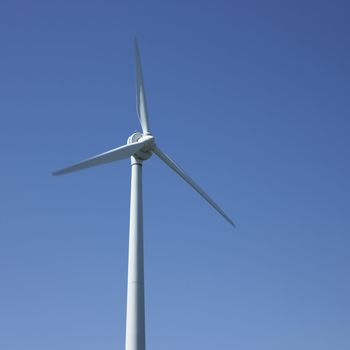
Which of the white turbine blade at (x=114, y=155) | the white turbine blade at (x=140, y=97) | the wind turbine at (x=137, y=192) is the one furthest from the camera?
the white turbine blade at (x=140, y=97)

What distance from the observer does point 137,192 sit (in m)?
31.8

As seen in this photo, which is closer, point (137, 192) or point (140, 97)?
point (137, 192)

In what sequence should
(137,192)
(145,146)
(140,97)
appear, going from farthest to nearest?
(140,97) → (145,146) → (137,192)

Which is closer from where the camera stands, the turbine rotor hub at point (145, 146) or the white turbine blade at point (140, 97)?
the turbine rotor hub at point (145, 146)

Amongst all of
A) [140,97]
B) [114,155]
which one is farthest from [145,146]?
[140,97]

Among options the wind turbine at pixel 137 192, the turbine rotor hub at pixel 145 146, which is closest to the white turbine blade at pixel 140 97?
the wind turbine at pixel 137 192

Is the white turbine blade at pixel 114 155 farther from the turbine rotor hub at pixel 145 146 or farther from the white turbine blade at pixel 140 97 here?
the white turbine blade at pixel 140 97

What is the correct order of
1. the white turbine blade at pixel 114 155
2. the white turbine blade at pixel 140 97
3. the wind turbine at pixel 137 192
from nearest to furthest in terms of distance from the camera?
the wind turbine at pixel 137 192 < the white turbine blade at pixel 114 155 < the white turbine blade at pixel 140 97

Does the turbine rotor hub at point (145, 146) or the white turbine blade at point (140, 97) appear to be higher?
the white turbine blade at point (140, 97)

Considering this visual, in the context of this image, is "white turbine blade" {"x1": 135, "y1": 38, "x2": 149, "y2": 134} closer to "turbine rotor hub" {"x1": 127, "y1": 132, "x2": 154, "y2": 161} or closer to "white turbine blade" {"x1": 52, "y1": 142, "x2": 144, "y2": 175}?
"turbine rotor hub" {"x1": 127, "y1": 132, "x2": 154, "y2": 161}

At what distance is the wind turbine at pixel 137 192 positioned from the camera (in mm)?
27608

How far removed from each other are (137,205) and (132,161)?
3.68 meters

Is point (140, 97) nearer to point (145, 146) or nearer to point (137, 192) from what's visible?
point (145, 146)

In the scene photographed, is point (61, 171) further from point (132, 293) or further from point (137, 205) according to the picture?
point (132, 293)
